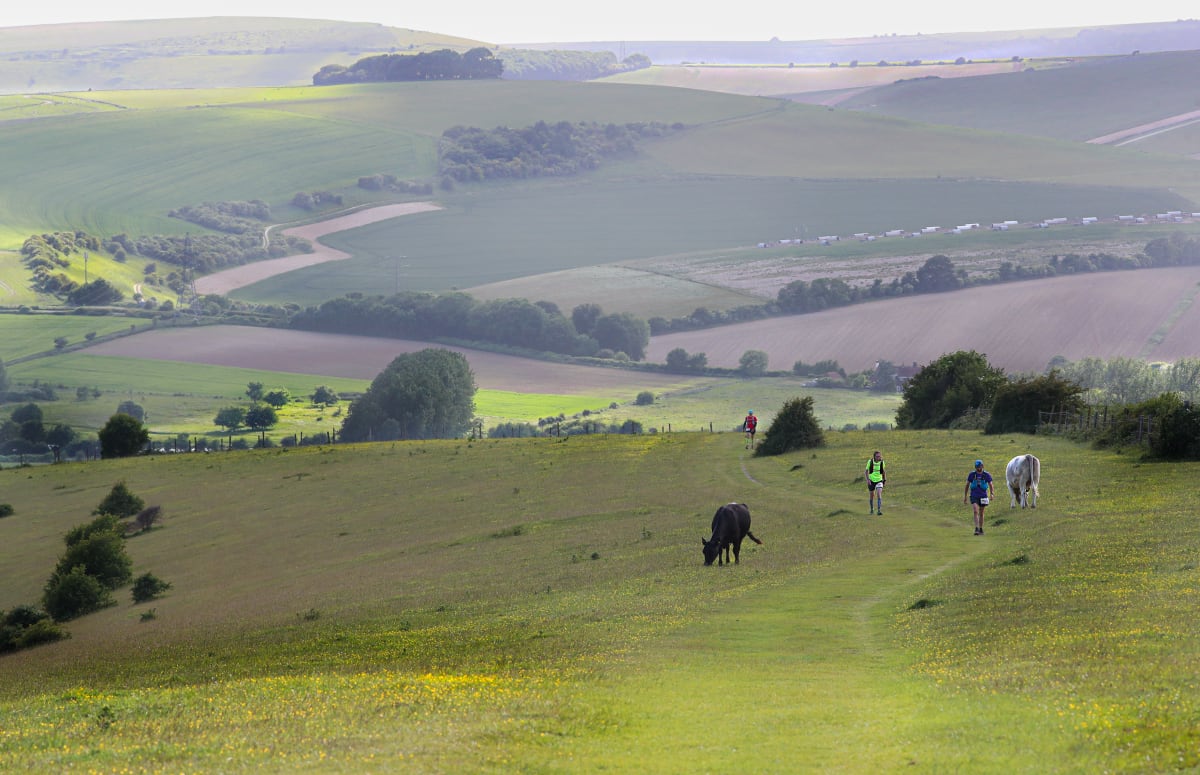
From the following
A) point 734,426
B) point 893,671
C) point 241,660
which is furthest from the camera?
point 734,426

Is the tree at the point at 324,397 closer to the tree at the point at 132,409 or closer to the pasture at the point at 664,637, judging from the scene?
the tree at the point at 132,409

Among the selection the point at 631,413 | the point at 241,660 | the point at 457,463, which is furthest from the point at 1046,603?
the point at 631,413

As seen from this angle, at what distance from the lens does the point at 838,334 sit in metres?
194

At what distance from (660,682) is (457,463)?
63.7 m

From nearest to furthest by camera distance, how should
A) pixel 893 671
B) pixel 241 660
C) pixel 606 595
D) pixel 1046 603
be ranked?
1. pixel 893 671
2. pixel 1046 603
3. pixel 241 660
4. pixel 606 595

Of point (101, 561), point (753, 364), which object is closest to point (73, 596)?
point (101, 561)

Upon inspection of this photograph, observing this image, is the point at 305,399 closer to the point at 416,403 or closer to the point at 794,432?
the point at 416,403

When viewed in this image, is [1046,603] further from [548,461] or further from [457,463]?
[457,463]

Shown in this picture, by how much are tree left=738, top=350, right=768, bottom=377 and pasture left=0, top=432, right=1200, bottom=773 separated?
112830mm

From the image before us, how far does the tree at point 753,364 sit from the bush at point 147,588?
131 metres

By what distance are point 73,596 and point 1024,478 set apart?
4481 centimetres

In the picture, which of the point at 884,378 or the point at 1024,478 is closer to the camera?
the point at 1024,478

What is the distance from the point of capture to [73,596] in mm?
60469

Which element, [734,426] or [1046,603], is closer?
[1046,603]
